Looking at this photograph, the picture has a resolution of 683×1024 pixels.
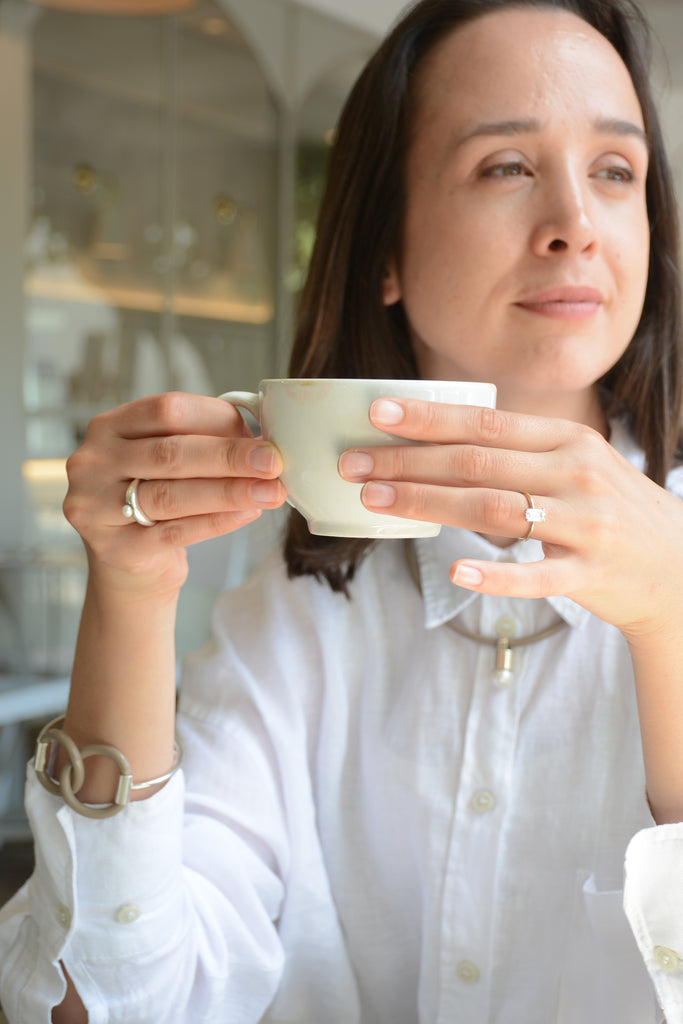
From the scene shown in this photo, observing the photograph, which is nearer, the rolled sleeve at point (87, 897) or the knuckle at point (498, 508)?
the knuckle at point (498, 508)

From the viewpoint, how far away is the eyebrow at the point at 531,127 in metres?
0.90

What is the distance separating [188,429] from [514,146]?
43 centimetres

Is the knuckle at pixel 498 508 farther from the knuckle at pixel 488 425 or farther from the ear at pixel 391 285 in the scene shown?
the ear at pixel 391 285

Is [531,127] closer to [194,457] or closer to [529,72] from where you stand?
[529,72]

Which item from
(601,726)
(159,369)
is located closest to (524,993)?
(601,726)

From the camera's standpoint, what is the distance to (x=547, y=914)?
3.16 feet

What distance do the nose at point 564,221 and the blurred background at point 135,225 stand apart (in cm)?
244

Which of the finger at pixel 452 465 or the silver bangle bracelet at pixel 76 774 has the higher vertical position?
the finger at pixel 452 465

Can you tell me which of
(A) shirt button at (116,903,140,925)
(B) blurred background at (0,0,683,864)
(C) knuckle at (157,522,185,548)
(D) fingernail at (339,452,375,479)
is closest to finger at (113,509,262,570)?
(C) knuckle at (157,522,185,548)

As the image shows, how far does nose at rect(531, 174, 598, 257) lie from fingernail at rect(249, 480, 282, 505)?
0.38 meters

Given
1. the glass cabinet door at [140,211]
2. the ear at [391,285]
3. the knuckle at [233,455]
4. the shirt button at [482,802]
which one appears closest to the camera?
the knuckle at [233,455]

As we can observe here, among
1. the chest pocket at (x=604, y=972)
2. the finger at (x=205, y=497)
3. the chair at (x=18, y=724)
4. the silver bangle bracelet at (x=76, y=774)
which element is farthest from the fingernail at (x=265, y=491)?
the chair at (x=18, y=724)

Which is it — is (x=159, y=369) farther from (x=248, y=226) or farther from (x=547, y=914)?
(x=547, y=914)

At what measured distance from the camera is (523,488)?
59cm
